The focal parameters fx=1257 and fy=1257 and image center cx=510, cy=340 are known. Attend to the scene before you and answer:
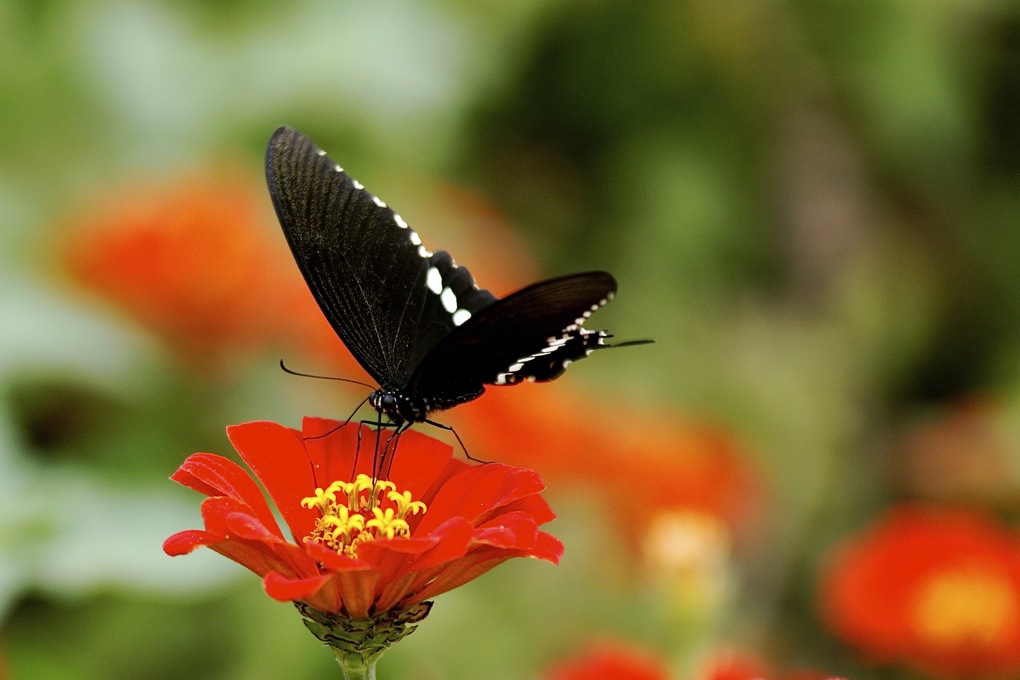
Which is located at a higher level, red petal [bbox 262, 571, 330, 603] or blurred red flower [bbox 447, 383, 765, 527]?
blurred red flower [bbox 447, 383, 765, 527]

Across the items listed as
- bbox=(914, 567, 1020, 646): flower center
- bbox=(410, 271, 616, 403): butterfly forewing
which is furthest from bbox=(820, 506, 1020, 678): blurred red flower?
bbox=(410, 271, 616, 403): butterfly forewing

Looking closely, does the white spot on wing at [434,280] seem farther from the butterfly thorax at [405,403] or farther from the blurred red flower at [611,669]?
the blurred red flower at [611,669]

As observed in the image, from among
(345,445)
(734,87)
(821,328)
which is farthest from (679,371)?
(345,445)

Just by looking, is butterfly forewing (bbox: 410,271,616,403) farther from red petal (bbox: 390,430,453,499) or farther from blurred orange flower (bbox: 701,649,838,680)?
blurred orange flower (bbox: 701,649,838,680)

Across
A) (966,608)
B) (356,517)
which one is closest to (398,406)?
(356,517)

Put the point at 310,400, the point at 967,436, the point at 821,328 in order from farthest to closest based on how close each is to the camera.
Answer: the point at 821,328
the point at 967,436
the point at 310,400

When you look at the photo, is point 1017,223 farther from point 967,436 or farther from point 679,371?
point 679,371

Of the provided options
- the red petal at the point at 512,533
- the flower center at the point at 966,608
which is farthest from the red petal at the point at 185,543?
the flower center at the point at 966,608
